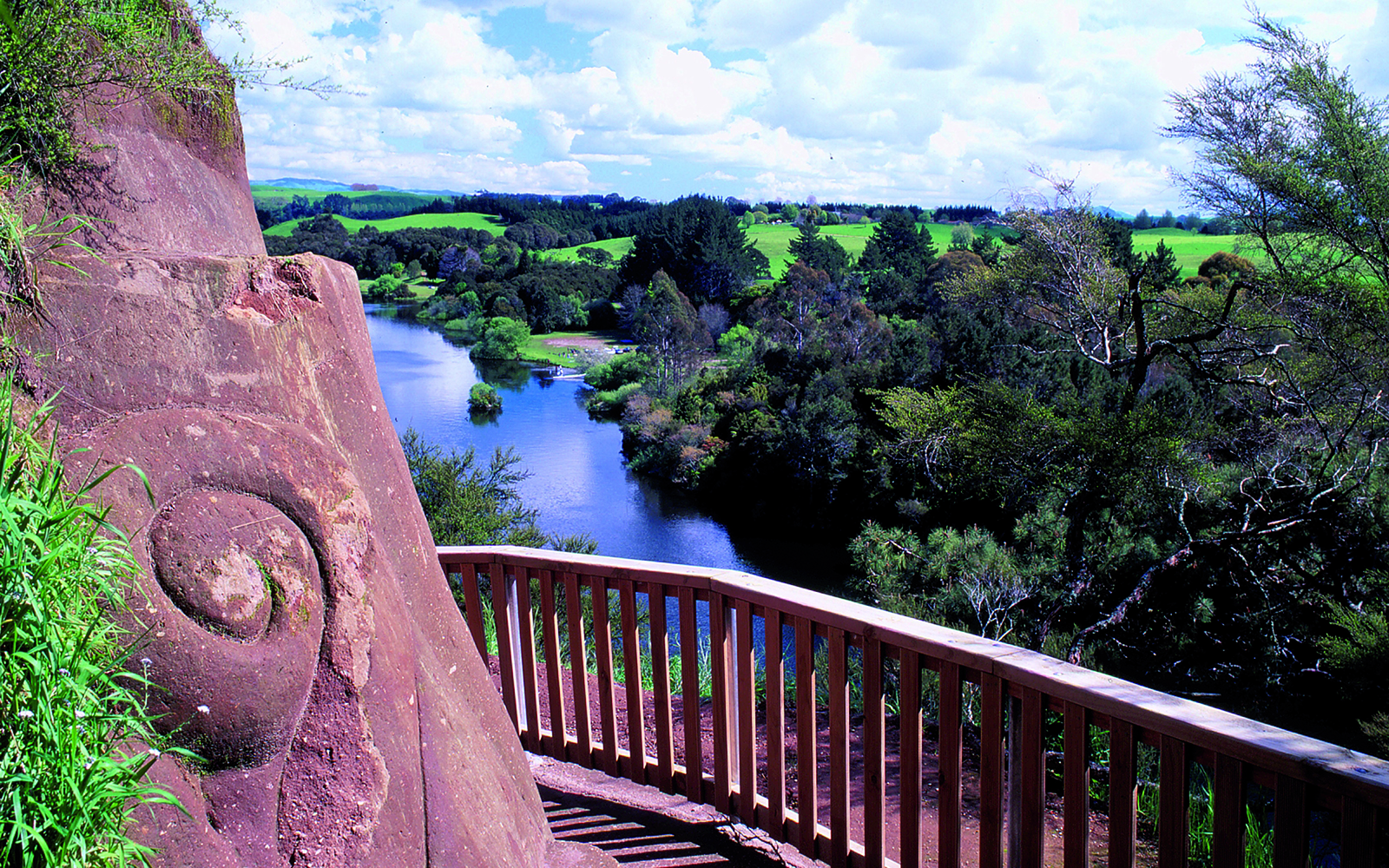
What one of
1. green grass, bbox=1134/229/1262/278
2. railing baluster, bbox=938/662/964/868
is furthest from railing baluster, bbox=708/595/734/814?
green grass, bbox=1134/229/1262/278

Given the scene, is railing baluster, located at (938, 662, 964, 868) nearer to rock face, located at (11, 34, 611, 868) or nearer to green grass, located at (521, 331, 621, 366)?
rock face, located at (11, 34, 611, 868)

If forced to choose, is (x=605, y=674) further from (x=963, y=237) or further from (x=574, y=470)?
(x=963, y=237)

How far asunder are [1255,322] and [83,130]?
18.0m

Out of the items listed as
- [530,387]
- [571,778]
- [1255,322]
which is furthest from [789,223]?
[571,778]

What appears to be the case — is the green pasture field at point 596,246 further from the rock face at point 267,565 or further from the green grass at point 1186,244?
the rock face at point 267,565

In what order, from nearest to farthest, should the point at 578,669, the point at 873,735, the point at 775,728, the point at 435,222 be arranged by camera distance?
1. the point at 873,735
2. the point at 775,728
3. the point at 578,669
4. the point at 435,222

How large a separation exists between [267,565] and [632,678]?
1579mm

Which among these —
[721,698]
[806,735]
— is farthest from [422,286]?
[806,735]

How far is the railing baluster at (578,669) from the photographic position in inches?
129

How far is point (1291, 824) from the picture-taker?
1.75 metres

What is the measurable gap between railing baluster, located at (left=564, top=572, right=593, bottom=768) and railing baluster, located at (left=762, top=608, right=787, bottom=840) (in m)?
0.70

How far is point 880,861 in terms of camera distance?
2.66 m

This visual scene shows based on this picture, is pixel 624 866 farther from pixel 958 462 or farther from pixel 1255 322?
pixel 958 462

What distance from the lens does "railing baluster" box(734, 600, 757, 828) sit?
9.40 feet
